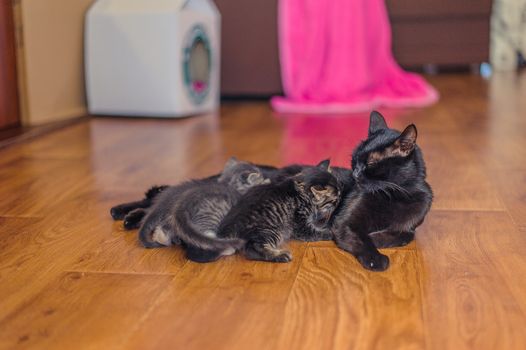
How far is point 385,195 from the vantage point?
1.75 metres

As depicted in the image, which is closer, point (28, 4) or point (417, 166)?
point (417, 166)

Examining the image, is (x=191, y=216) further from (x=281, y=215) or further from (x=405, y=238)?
(x=405, y=238)

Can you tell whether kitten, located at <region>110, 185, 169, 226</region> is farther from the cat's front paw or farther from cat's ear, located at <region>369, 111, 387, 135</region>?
cat's ear, located at <region>369, 111, 387, 135</region>

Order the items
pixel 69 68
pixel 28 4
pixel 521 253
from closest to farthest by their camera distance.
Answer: pixel 521 253 → pixel 28 4 → pixel 69 68

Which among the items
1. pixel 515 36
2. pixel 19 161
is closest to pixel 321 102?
pixel 19 161

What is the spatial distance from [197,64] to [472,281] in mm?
2679

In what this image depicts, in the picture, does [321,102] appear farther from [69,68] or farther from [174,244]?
[174,244]

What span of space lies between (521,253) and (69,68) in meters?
2.71

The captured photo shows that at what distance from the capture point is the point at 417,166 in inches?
69.3

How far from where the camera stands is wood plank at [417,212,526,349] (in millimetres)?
1258

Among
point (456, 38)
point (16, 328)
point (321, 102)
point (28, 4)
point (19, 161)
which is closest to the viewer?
point (16, 328)

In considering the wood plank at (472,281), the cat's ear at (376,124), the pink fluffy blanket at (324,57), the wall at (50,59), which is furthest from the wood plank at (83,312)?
the pink fluffy blanket at (324,57)

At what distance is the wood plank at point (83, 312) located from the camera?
1.25 m

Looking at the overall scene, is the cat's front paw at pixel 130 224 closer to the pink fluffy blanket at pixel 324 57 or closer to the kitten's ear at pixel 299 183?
the kitten's ear at pixel 299 183
